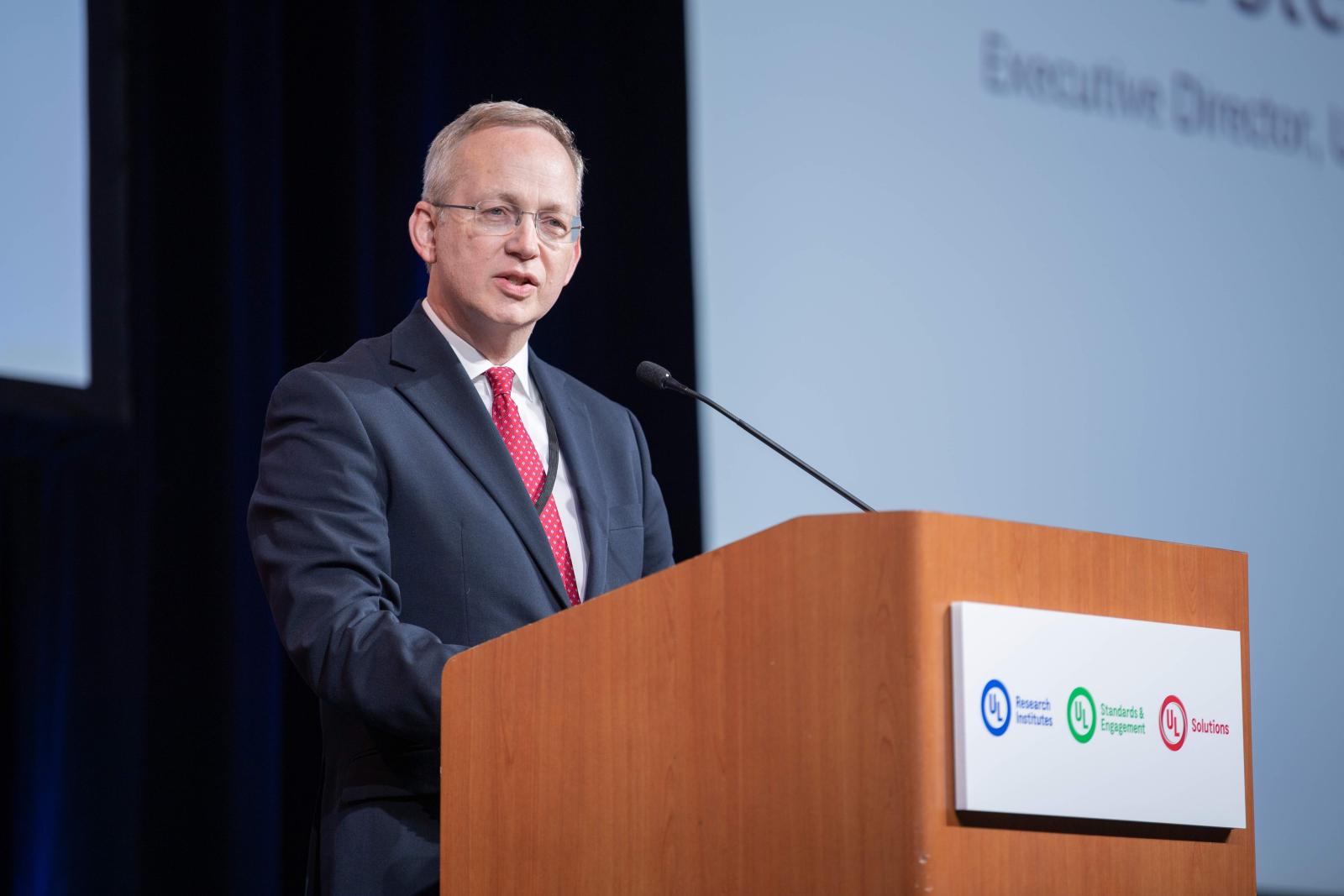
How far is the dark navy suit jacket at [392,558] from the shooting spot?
1814 mm

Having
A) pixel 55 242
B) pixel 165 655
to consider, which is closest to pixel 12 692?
pixel 165 655

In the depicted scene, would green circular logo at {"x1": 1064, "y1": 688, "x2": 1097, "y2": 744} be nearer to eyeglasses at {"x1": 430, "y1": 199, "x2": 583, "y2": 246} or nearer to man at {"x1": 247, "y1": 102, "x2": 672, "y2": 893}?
man at {"x1": 247, "y1": 102, "x2": 672, "y2": 893}

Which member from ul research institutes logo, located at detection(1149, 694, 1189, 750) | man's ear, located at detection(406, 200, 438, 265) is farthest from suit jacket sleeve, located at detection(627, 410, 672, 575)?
ul research institutes logo, located at detection(1149, 694, 1189, 750)

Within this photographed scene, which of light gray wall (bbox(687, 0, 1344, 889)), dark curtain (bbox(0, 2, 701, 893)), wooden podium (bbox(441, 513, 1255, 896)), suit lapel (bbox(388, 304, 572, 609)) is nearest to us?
wooden podium (bbox(441, 513, 1255, 896))

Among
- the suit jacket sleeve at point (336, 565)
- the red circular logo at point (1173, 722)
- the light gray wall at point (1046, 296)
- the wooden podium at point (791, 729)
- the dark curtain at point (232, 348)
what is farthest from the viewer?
the light gray wall at point (1046, 296)

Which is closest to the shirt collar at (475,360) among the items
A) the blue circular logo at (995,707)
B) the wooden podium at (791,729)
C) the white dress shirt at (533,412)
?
the white dress shirt at (533,412)

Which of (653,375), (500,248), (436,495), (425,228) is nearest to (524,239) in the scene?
(500,248)

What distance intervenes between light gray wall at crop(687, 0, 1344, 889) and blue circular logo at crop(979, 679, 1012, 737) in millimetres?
1999

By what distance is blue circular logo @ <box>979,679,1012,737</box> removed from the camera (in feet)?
4.74

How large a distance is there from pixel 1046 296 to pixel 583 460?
196 cm

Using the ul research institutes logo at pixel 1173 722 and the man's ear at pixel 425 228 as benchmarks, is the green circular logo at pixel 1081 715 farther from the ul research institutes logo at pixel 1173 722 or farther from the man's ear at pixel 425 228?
the man's ear at pixel 425 228

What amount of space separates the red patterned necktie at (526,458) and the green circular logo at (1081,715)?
2.41ft

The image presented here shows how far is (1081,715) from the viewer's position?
1518 mm

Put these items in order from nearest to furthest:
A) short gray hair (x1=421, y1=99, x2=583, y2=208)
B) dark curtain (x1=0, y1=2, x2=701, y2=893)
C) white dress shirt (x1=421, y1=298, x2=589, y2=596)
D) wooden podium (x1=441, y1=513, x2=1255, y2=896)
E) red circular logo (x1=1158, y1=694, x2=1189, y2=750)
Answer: wooden podium (x1=441, y1=513, x2=1255, y2=896) < red circular logo (x1=1158, y1=694, x2=1189, y2=750) < white dress shirt (x1=421, y1=298, x2=589, y2=596) < short gray hair (x1=421, y1=99, x2=583, y2=208) < dark curtain (x1=0, y1=2, x2=701, y2=893)
